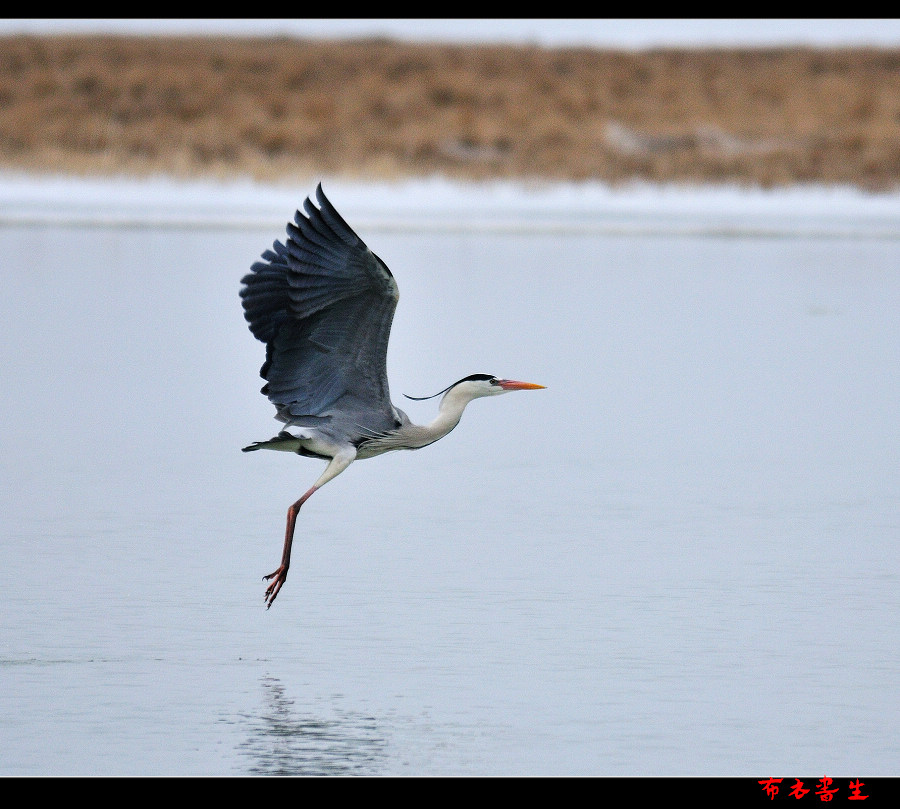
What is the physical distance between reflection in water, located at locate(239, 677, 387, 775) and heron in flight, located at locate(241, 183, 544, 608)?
116cm

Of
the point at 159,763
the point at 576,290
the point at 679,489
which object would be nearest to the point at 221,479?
the point at 679,489

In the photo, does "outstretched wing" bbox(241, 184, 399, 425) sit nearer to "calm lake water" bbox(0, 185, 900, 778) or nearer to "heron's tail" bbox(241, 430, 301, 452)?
"heron's tail" bbox(241, 430, 301, 452)

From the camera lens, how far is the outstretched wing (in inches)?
252

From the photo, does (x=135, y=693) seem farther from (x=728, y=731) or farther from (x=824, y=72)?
(x=824, y=72)

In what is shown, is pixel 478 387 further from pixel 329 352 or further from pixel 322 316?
pixel 322 316

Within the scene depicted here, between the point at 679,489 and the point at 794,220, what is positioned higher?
the point at 794,220

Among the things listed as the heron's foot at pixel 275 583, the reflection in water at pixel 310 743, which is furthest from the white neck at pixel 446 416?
the reflection in water at pixel 310 743

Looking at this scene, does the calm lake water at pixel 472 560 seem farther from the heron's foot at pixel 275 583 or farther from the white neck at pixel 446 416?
the white neck at pixel 446 416

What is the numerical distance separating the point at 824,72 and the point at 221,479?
31027mm

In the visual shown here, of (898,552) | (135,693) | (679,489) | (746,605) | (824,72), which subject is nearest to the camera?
(135,693)

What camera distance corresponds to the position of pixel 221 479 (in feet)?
28.1

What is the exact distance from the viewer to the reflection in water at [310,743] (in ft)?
15.9

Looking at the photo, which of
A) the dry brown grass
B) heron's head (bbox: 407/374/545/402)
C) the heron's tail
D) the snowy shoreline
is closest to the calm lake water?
the heron's tail

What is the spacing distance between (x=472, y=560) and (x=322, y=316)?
1118 mm
